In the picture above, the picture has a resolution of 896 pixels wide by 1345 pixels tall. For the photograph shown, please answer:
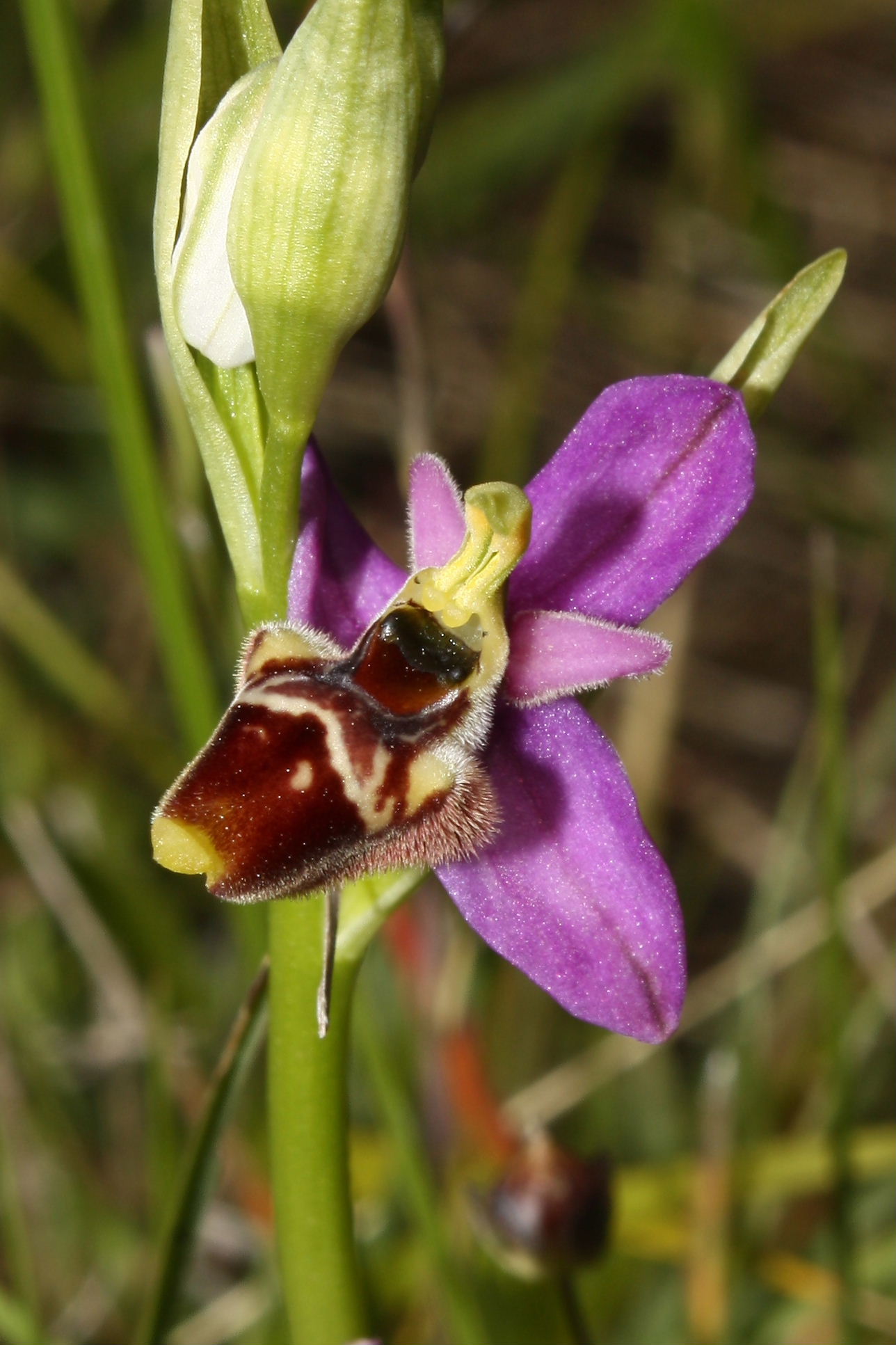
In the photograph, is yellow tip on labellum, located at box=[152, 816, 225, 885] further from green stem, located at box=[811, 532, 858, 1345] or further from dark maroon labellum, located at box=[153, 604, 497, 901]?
green stem, located at box=[811, 532, 858, 1345]

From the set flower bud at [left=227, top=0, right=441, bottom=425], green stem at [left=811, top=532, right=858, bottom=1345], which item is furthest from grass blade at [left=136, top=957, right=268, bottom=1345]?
green stem at [left=811, top=532, right=858, bottom=1345]

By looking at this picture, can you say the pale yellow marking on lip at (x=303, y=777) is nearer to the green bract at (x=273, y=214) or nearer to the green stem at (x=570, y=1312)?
the green bract at (x=273, y=214)

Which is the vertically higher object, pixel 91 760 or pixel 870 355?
pixel 91 760

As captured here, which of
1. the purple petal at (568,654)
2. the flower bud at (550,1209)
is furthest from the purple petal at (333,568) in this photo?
the flower bud at (550,1209)

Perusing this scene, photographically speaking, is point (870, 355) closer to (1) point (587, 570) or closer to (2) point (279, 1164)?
(1) point (587, 570)

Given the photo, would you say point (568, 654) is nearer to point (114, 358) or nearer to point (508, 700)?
point (508, 700)

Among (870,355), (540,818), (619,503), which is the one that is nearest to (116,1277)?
(540,818)

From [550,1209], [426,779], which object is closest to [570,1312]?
[550,1209]
